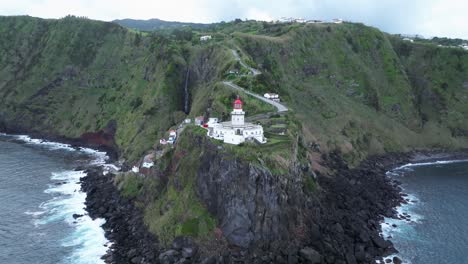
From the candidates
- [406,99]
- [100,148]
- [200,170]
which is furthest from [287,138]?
[406,99]

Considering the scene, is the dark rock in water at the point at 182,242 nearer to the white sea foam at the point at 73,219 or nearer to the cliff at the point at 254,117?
the cliff at the point at 254,117

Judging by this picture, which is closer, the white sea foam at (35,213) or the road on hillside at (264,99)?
the white sea foam at (35,213)

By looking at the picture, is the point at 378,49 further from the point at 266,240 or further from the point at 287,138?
the point at 266,240

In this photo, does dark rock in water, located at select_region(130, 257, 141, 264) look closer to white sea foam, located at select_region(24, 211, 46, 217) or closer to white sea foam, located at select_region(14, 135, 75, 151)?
white sea foam, located at select_region(24, 211, 46, 217)

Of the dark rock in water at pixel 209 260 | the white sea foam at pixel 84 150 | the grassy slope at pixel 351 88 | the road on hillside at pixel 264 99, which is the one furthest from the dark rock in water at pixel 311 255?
the white sea foam at pixel 84 150

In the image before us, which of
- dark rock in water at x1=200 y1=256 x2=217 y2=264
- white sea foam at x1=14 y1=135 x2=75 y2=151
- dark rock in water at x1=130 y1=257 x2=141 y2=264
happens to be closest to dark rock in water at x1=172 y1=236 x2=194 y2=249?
dark rock in water at x1=200 y1=256 x2=217 y2=264
